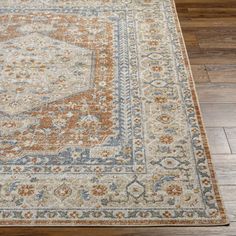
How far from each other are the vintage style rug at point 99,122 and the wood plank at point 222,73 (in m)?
0.15

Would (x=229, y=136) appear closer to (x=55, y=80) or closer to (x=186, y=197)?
(x=186, y=197)

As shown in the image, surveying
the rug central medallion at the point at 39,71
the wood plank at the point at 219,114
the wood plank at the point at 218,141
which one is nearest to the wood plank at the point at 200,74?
the wood plank at the point at 219,114

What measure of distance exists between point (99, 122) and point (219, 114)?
0.60 metres

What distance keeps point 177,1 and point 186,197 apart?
1848 millimetres

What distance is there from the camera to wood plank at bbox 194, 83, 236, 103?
225 cm

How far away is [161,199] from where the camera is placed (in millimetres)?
1717

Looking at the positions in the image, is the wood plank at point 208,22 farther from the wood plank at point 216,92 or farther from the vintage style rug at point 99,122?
the wood plank at point 216,92

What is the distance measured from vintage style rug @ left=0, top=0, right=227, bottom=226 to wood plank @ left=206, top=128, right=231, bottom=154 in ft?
0.17

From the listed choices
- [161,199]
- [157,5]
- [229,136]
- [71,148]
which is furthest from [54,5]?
[161,199]

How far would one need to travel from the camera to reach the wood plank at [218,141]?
6.44 feet

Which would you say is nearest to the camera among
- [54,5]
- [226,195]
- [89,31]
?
[226,195]

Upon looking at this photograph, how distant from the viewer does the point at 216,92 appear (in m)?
2.30

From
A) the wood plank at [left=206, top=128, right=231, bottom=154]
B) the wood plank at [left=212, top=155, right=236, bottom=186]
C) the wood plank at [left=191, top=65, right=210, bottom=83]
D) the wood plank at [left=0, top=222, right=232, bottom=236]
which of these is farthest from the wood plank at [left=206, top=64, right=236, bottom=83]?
the wood plank at [left=0, top=222, right=232, bottom=236]

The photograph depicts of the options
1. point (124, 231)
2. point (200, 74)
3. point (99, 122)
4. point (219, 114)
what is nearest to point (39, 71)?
point (99, 122)
